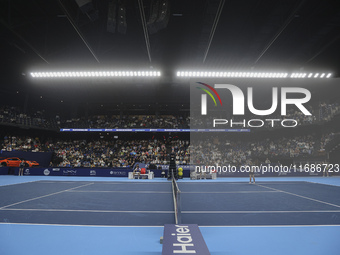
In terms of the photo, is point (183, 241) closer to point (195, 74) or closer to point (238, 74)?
point (195, 74)

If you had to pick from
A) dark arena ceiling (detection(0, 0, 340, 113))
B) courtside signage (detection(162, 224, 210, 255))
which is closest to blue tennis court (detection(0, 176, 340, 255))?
courtside signage (detection(162, 224, 210, 255))

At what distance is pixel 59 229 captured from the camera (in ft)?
17.4

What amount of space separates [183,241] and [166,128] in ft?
95.6

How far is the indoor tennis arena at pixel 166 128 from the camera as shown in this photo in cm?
528

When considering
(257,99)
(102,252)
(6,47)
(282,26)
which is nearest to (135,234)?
(102,252)

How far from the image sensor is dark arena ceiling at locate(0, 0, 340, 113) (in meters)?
11.9

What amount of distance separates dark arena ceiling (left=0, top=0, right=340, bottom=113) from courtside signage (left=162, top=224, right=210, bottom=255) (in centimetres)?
1052

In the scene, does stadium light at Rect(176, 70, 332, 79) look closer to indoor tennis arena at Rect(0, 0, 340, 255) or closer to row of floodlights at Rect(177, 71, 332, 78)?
row of floodlights at Rect(177, 71, 332, 78)

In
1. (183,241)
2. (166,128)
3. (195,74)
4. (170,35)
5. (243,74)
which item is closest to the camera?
(183,241)

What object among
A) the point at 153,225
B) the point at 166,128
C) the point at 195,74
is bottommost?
the point at 153,225

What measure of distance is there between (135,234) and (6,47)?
22207mm

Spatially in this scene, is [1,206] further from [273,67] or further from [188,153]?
[188,153]

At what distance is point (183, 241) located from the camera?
374 centimetres

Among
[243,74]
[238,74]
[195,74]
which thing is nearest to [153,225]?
[195,74]
